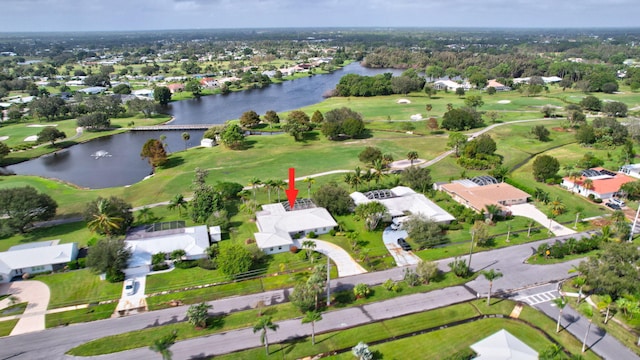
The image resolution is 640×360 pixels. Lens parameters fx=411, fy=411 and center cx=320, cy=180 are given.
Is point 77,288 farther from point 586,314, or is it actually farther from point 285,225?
point 586,314

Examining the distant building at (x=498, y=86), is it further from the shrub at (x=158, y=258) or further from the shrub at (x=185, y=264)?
the shrub at (x=158, y=258)

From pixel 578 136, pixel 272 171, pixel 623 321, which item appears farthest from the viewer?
pixel 578 136

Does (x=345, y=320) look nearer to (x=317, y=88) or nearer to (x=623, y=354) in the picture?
(x=623, y=354)

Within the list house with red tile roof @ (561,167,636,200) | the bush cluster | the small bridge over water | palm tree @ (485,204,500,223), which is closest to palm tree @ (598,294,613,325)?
the bush cluster

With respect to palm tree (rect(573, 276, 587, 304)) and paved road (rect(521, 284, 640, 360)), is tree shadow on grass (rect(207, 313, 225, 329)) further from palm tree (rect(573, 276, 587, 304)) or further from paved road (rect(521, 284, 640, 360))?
palm tree (rect(573, 276, 587, 304))

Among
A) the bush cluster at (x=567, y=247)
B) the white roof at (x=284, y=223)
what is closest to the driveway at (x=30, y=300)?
the white roof at (x=284, y=223)

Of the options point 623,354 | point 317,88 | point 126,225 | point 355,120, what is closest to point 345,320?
point 623,354

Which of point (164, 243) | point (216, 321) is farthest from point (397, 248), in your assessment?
point (164, 243)

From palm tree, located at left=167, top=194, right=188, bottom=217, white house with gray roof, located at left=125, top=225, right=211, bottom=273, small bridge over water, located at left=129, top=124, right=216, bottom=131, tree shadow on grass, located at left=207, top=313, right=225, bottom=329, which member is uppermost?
palm tree, located at left=167, top=194, right=188, bottom=217
